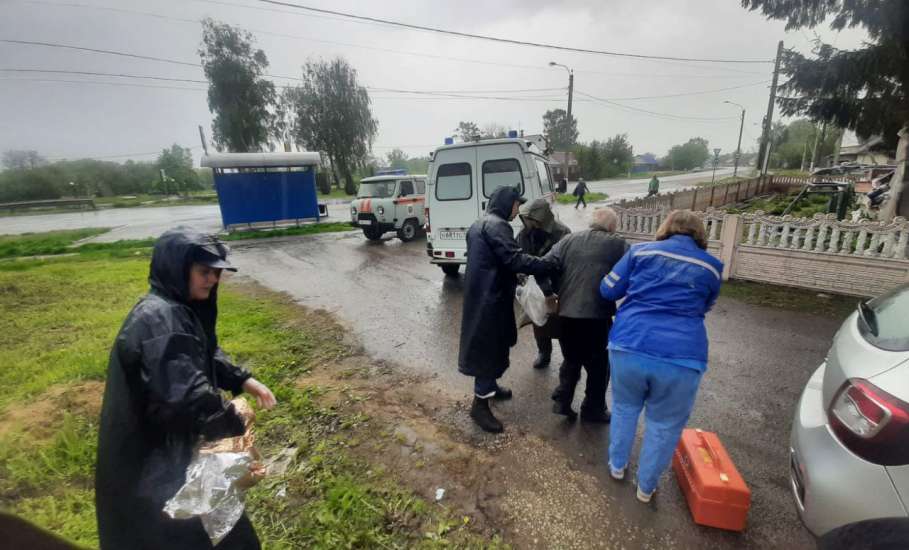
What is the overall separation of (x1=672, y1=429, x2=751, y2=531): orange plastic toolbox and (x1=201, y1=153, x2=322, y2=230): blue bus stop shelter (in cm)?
1628

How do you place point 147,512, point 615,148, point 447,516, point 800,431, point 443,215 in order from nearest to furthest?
point 147,512
point 800,431
point 447,516
point 443,215
point 615,148

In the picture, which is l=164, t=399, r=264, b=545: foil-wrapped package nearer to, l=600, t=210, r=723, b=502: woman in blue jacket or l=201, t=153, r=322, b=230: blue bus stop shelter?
l=600, t=210, r=723, b=502: woman in blue jacket

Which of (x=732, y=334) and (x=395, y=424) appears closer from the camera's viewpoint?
(x=395, y=424)

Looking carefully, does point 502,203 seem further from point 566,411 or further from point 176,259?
point 176,259

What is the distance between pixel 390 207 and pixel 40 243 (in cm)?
1209

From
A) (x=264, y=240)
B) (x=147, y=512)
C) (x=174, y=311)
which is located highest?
(x=174, y=311)

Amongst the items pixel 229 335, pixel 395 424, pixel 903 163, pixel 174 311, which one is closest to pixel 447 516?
pixel 395 424

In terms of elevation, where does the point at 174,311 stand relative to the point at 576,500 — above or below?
above

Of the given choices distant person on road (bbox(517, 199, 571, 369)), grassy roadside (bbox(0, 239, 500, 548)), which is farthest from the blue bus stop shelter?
distant person on road (bbox(517, 199, 571, 369))

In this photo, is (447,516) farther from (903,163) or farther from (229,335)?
(903,163)

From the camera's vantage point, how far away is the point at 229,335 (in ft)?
16.6

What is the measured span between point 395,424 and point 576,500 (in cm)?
147

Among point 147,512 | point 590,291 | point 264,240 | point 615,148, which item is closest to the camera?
point 147,512

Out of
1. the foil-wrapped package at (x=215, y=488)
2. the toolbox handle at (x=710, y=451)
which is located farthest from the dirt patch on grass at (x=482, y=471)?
the foil-wrapped package at (x=215, y=488)
